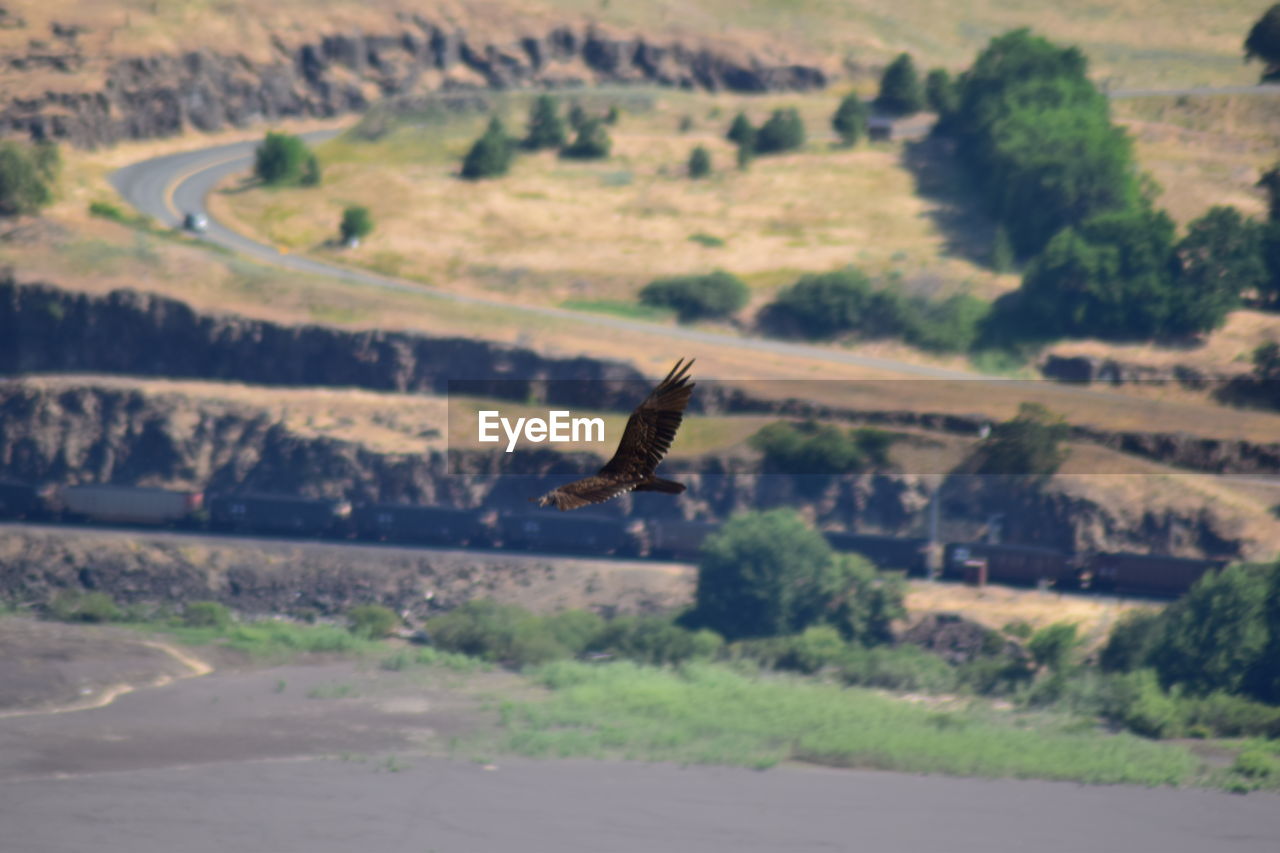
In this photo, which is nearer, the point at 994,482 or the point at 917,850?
the point at 917,850

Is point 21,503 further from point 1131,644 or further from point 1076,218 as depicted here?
point 1076,218

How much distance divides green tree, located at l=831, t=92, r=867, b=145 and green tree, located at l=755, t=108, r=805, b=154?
3.37 metres

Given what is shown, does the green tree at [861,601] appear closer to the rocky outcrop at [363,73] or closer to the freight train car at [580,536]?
the freight train car at [580,536]

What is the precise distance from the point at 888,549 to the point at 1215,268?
140 ft

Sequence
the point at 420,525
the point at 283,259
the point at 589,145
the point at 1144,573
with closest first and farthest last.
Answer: the point at 1144,573
the point at 420,525
the point at 283,259
the point at 589,145

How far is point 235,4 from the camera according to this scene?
163 m

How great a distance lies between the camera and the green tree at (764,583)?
95.2 meters

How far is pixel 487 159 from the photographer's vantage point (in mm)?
143125

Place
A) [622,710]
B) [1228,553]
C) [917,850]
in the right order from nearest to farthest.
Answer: [917,850]
[622,710]
[1228,553]

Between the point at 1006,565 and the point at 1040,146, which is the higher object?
the point at 1040,146

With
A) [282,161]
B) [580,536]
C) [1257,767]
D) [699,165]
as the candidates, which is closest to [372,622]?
[580,536]

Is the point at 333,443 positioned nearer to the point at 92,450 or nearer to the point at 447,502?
the point at 447,502

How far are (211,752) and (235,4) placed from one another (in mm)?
98527

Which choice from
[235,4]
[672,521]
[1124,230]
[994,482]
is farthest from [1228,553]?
[235,4]
